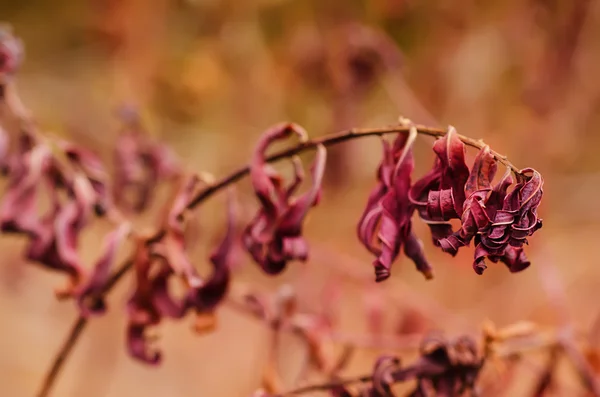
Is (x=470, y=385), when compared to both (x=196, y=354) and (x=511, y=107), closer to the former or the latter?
(x=196, y=354)

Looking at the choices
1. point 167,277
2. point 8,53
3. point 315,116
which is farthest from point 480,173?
point 315,116

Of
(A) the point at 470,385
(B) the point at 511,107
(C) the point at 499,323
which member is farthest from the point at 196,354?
(A) the point at 470,385

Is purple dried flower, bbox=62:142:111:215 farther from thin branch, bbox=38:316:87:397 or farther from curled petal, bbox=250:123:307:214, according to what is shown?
curled petal, bbox=250:123:307:214

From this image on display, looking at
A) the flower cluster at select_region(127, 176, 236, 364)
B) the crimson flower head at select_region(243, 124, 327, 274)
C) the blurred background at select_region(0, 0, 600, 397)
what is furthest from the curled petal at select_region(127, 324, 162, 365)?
the blurred background at select_region(0, 0, 600, 397)

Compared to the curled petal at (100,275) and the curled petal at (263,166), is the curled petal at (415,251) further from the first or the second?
the curled petal at (100,275)

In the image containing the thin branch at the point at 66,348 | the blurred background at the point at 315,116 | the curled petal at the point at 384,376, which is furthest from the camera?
the blurred background at the point at 315,116

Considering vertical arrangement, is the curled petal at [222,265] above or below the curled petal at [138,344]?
above

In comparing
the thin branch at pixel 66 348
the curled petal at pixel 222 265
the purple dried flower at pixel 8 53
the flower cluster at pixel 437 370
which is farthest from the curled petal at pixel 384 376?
the purple dried flower at pixel 8 53
